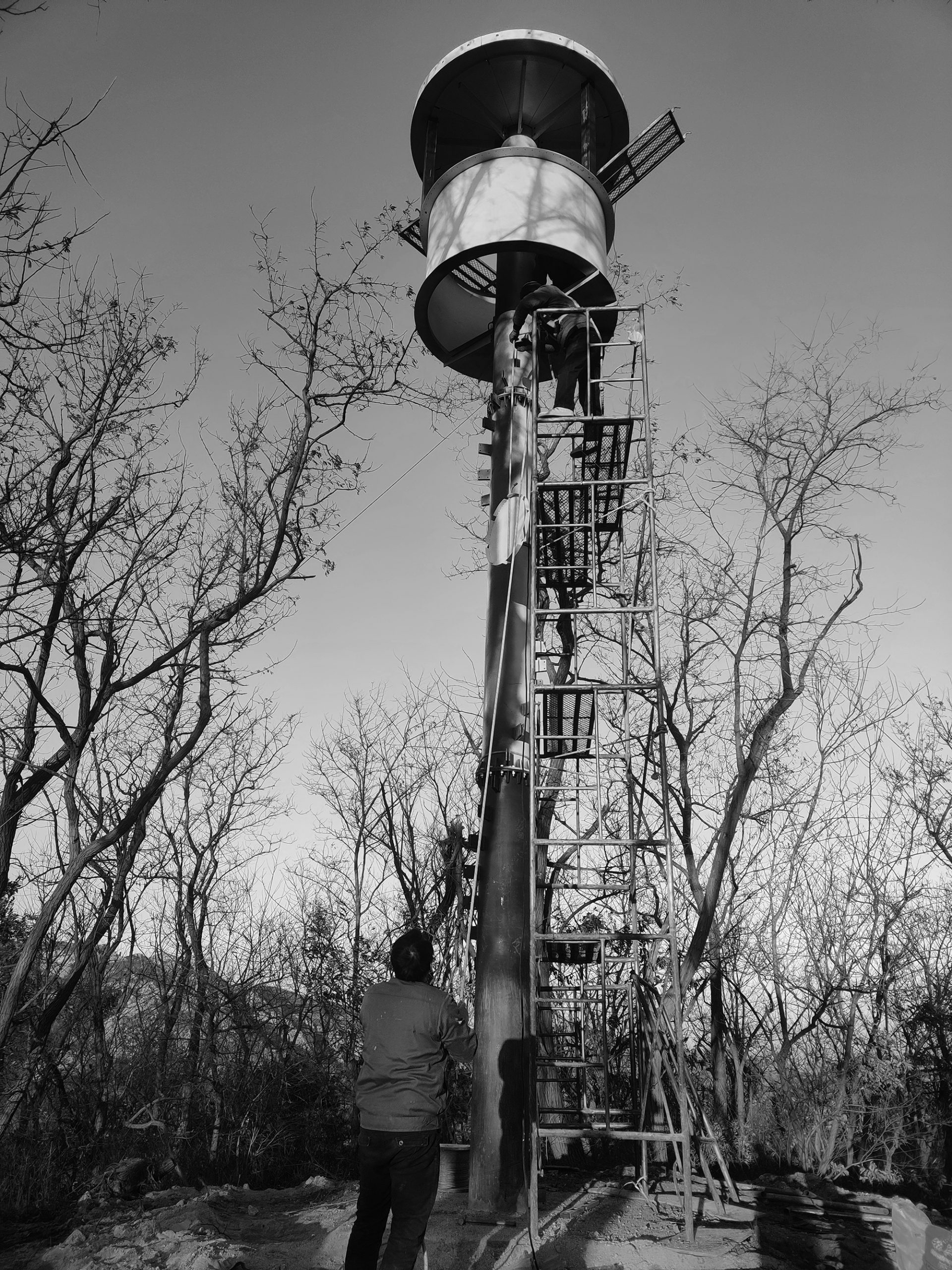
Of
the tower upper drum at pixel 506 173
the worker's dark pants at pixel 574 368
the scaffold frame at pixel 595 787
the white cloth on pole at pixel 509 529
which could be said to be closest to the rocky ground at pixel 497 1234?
the scaffold frame at pixel 595 787

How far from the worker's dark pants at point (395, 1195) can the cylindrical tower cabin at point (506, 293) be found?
292 cm

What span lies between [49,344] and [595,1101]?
16.6 m

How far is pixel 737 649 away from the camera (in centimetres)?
1748

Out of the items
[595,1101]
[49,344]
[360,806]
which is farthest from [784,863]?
[49,344]

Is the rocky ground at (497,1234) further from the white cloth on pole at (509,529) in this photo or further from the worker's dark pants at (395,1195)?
the white cloth on pole at (509,529)

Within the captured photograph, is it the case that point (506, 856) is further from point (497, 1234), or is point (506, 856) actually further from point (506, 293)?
point (506, 293)

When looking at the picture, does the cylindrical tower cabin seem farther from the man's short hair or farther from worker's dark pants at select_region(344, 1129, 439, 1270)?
the man's short hair

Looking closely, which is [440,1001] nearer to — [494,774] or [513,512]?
[494,774]

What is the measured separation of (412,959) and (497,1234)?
336 cm

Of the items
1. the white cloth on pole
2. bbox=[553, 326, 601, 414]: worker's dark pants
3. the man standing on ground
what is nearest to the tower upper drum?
bbox=[553, 326, 601, 414]: worker's dark pants

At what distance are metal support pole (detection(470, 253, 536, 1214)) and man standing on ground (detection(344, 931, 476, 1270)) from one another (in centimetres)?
284

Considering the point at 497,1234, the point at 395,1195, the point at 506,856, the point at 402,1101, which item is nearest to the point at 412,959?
the point at 402,1101

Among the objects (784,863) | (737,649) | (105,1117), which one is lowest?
(105,1117)

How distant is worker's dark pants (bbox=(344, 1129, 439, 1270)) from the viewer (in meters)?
4.64
